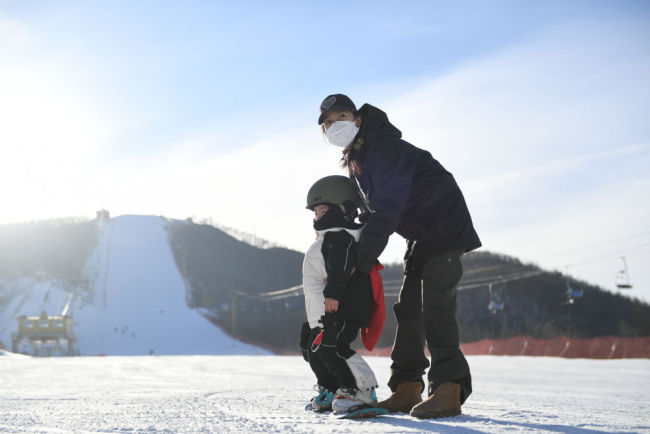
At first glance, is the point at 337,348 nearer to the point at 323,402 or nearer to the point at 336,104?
the point at 323,402

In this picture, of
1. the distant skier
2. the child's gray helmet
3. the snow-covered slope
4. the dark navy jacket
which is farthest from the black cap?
the snow-covered slope

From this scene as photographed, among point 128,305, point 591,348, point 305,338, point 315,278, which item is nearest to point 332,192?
point 315,278

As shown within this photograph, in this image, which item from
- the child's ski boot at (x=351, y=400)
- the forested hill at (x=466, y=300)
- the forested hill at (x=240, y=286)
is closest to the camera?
the child's ski boot at (x=351, y=400)

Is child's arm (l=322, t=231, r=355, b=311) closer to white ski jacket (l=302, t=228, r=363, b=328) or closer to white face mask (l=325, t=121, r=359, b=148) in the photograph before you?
white ski jacket (l=302, t=228, r=363, b=328)

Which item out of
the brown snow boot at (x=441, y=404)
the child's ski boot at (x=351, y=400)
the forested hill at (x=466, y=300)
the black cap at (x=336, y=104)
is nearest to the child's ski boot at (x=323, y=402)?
the child's ski boot at (x=351, y=400)

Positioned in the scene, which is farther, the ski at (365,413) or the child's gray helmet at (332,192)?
the child's gray helmet at (332,192)

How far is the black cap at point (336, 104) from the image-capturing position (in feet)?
10.1

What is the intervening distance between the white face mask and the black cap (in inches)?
3.7

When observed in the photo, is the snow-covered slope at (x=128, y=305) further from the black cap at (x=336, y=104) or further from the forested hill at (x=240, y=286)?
the black cap at (x=336, y=104)

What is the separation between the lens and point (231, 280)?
6712 cm

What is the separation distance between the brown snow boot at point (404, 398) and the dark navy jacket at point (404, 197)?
717 mm

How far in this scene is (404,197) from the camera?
268cm

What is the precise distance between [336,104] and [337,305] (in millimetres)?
1110

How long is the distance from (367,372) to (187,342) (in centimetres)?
4230
